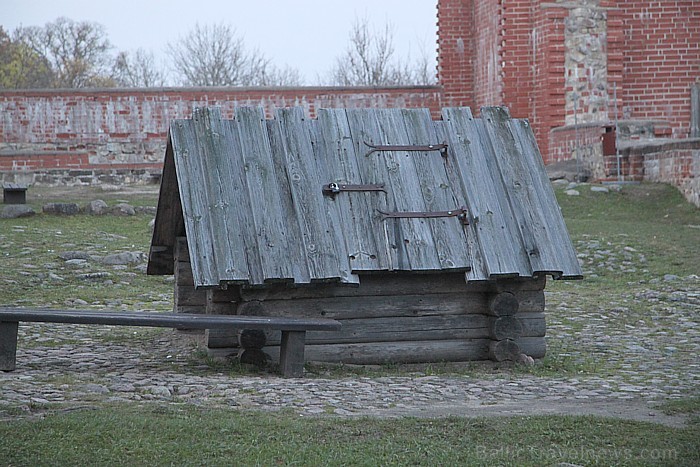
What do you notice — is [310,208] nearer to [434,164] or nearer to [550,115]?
[434,164]

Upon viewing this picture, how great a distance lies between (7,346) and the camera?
23.2 feet

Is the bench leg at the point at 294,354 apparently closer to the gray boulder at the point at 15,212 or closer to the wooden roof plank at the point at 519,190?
the wooden roof plank at the point at 519,190

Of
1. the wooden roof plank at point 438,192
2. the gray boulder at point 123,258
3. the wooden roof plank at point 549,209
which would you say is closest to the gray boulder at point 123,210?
the gray boulder at point 123,258

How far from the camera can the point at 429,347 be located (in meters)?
7.87

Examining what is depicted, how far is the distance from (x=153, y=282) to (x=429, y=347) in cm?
607

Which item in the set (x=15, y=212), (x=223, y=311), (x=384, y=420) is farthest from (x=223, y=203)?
(x=15, y=212)

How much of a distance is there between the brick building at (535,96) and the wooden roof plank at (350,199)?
35.8 feet

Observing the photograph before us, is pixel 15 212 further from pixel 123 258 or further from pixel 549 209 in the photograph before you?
pixel 549 209

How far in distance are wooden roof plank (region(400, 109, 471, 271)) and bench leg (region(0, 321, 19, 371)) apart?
10.6ft

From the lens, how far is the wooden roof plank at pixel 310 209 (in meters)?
7.36

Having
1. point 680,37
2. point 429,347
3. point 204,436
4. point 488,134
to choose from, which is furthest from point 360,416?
point 680,37

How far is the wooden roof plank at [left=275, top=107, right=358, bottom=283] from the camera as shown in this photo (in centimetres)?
736

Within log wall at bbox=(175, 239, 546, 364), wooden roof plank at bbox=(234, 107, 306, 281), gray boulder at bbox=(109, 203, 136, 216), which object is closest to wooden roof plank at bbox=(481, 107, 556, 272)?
log wall at bbox=(175, 239, 546, 364)

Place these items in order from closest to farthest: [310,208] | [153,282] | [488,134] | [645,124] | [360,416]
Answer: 1. [360,416]
2. [310,208]
3. [488,134]
4. [153,282]
5. [645,124]
